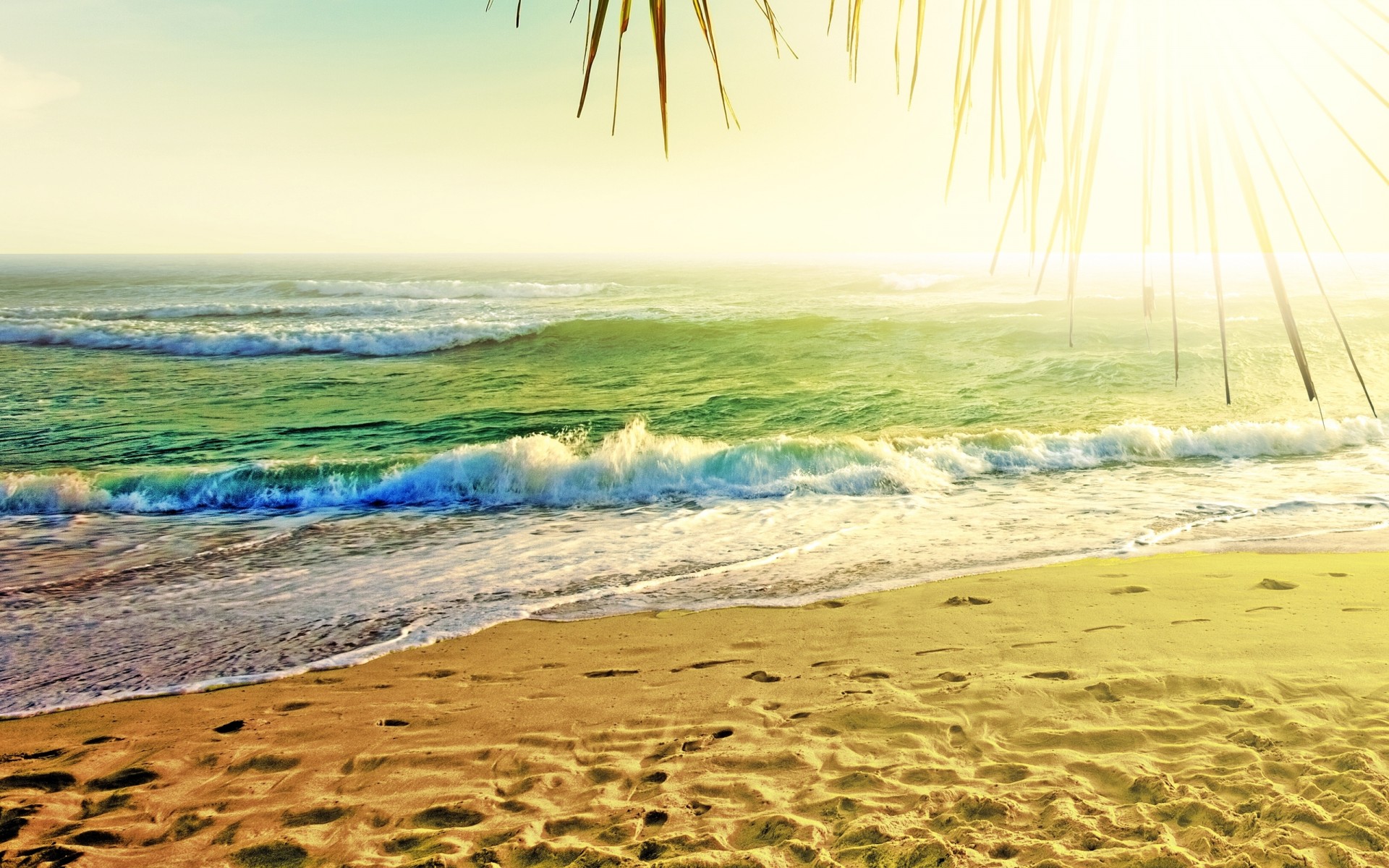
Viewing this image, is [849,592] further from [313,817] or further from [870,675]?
[313,817]

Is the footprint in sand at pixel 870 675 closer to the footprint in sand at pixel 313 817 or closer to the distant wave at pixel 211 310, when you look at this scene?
the footprint in sand at pixel 313 817

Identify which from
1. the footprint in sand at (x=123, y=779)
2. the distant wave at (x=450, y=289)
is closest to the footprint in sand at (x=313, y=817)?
the footprint in sand at (x=123, y=779)

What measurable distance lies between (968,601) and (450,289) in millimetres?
39534

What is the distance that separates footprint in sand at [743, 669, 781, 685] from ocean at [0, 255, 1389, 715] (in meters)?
1.36

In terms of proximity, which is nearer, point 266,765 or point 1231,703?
point 266,765

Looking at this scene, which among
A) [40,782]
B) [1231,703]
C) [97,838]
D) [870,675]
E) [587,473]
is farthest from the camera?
[587,473]

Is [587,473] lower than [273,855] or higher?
higher

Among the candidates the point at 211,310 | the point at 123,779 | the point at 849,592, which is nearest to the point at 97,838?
the point at 123,779

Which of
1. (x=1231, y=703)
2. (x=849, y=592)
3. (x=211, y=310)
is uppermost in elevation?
(x=211, y=310)

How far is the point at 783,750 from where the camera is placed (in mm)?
3598

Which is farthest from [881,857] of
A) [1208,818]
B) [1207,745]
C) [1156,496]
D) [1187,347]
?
[1187,347]

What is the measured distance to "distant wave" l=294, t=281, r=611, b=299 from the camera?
128 ft

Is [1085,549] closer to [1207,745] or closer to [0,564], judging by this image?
[1207,745]

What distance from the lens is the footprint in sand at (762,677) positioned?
14.5 ft
